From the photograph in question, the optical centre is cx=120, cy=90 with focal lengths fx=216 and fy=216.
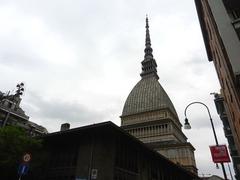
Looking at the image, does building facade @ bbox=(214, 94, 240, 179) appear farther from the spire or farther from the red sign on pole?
the spire

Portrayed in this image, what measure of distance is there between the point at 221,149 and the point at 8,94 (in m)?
60.8

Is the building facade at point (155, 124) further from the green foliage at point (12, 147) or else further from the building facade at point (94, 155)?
the green foliage at point (12, 147)

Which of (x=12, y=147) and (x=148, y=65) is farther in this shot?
(x=148, y=65)

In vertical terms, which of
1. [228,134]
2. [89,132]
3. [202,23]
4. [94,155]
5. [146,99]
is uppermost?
[146,99]

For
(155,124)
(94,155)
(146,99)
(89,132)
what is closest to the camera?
(94,155)

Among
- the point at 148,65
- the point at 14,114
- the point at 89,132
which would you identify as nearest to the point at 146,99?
the point at 148,65

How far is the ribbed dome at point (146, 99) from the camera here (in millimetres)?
86694

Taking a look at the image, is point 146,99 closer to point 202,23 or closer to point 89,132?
point 202,23

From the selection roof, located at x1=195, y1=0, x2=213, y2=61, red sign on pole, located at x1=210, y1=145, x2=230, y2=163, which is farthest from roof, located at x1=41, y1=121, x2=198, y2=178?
roof, located at x1=195, y1=0, x2=213, y2=61

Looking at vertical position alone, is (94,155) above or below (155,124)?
below

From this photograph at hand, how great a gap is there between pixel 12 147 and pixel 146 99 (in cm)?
7291

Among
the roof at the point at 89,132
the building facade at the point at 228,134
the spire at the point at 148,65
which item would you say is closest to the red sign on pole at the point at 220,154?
the roof at the point at 89,132

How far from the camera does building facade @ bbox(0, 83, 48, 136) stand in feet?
184

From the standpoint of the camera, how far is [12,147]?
20.7 meters
